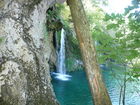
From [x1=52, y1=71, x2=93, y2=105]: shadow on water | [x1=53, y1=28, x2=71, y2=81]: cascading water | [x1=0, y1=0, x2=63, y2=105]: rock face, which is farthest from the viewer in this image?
[x1=53, y1=28, x2=71, y2=81]: cascading water

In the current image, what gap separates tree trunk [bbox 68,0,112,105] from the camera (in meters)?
4.91

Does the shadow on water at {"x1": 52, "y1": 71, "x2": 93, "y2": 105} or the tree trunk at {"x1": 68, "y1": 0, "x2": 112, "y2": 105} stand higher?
the tree trunk at {"x1": 68, "y1": 0, "x2": 112, "y2": 105}

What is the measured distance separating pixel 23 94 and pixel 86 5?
68.5 ft

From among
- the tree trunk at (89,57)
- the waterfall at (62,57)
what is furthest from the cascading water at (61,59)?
the tree trunk at (89,57)

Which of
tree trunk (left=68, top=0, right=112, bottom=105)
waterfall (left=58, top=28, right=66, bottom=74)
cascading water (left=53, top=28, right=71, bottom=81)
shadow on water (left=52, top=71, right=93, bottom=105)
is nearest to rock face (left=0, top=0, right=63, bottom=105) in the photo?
tree trunk (left=68, top=0, right=112, bottom=105)

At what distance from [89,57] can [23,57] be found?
5.25 feet

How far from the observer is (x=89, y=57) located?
4.97 metres

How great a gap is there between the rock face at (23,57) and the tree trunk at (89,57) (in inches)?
40.6

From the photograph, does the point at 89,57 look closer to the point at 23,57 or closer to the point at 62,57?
the point at 23,57

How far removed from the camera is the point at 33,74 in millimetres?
3863

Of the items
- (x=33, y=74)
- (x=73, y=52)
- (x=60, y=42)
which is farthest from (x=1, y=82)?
(x=73, y=52)

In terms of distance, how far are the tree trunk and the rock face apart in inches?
40.6

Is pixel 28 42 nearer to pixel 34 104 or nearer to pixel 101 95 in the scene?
pixel 34 104

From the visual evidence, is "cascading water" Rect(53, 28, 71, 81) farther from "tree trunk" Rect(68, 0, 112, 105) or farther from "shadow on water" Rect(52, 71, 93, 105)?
"tree trunk" Rect(68, 0, 112, 105)
